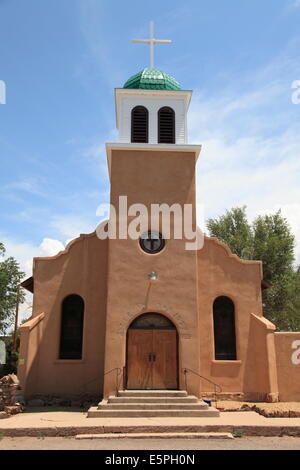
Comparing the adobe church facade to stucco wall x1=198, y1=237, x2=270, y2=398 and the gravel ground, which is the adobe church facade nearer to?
A: stucco wall x1=198, y1=237, x2=270, y2=398

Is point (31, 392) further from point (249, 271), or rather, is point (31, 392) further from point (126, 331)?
point (249, 271)

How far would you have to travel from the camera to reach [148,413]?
517 inches

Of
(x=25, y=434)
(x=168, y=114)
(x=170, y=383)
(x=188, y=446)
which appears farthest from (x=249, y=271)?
(x=25, y=434)

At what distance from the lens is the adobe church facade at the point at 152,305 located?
15305 mm

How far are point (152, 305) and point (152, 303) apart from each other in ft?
0.23

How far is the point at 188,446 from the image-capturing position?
10055 mm

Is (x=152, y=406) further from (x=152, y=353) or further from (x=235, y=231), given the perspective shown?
(x=235, y=231)

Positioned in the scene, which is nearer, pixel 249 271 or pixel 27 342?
pixel 27 342

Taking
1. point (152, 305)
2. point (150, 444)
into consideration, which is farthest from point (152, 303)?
point (150, 444)

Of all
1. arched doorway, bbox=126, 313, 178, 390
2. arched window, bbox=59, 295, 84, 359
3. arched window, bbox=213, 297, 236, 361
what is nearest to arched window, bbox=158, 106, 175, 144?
arched window, bbox=213, 297, 236, 361

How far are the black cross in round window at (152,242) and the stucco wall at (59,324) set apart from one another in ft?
7.42

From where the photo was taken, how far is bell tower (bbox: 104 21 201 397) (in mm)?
15133

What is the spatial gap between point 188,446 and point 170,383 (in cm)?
503
